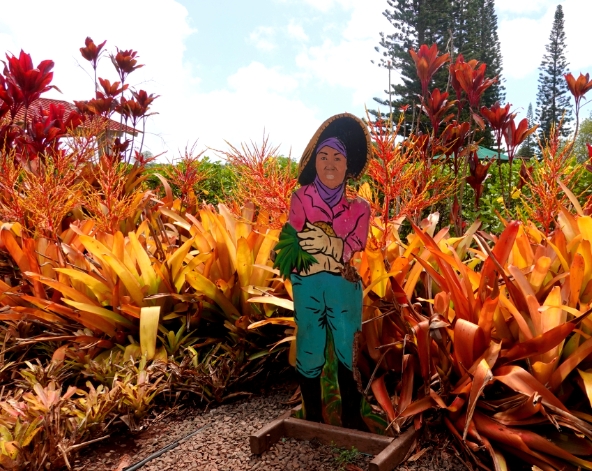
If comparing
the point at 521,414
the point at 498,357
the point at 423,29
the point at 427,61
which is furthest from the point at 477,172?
Result: the point at 423,29

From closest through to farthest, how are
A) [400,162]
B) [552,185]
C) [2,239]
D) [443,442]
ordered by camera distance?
[443,442] < [400,162] < [552,185] < [2,239]

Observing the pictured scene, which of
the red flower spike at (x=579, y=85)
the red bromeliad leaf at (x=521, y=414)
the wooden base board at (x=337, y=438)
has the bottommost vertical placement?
the wooden base board at (x=337, y=438)

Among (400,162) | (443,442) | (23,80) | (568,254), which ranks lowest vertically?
(443,442)

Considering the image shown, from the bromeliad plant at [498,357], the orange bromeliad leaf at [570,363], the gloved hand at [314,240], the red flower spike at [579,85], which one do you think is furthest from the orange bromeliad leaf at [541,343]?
the red flower spike at [579,85]

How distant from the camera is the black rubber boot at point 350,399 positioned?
6.32 feet

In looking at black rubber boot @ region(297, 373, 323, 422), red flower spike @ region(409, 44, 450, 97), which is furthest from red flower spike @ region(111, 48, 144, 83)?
black rubber boot @ region(297, 373, 323, 422)

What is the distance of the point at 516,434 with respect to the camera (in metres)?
1.74

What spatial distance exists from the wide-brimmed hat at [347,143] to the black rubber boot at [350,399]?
0.77m

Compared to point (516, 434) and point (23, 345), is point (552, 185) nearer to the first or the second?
point (516, 434)

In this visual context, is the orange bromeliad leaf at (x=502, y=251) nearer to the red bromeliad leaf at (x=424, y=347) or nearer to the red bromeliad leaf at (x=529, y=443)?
the red bromeliad leaf at (x=424, y=347)

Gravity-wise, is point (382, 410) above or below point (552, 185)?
below

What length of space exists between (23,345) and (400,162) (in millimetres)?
2390

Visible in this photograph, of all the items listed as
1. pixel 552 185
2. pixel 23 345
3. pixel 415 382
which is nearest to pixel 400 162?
pixel 552 185

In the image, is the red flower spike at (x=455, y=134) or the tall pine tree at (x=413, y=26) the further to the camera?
the tall pine tree at (x=413, y=26)
